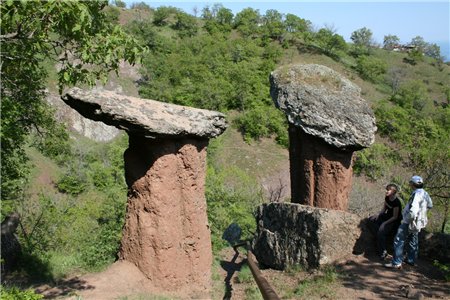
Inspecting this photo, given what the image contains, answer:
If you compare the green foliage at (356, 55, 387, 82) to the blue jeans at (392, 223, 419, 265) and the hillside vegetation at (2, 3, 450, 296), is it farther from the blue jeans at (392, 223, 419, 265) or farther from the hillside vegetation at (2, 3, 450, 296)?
the blue jeans at (392, 223, 419, 265)

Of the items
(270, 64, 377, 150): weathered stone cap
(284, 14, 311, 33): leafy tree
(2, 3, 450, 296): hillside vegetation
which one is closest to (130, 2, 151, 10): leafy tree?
(2, 3, 450, 296): hillside vegetation

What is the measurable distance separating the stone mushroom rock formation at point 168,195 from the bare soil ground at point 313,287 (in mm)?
339

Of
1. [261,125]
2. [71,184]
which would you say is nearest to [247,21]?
[261,125]

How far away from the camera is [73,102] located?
7.35 metres

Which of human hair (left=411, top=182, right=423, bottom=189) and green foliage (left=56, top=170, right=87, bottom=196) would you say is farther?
green foliage (left=56, top=170, right=87, bottom=196)

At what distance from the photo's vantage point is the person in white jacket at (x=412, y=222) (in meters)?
7.73

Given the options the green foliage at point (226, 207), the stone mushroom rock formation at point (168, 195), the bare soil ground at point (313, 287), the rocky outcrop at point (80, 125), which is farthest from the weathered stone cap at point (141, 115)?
the rocky outcrop at point (80, 125)

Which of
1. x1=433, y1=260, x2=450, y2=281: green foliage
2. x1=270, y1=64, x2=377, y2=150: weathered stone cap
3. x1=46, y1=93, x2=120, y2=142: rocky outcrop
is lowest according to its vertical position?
x1=433, y1=260, x2=450, y2=281: green foliage

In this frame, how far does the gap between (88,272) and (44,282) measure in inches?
30.6

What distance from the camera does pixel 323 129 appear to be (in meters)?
9.59

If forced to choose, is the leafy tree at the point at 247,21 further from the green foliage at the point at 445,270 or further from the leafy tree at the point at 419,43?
the green foliage at the point at 445,270

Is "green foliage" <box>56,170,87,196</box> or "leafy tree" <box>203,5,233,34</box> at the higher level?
"leafy tree" <box>203,5,233,34</box>

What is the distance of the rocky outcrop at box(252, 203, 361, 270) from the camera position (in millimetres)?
8711

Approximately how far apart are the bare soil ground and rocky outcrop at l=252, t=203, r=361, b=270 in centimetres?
26
